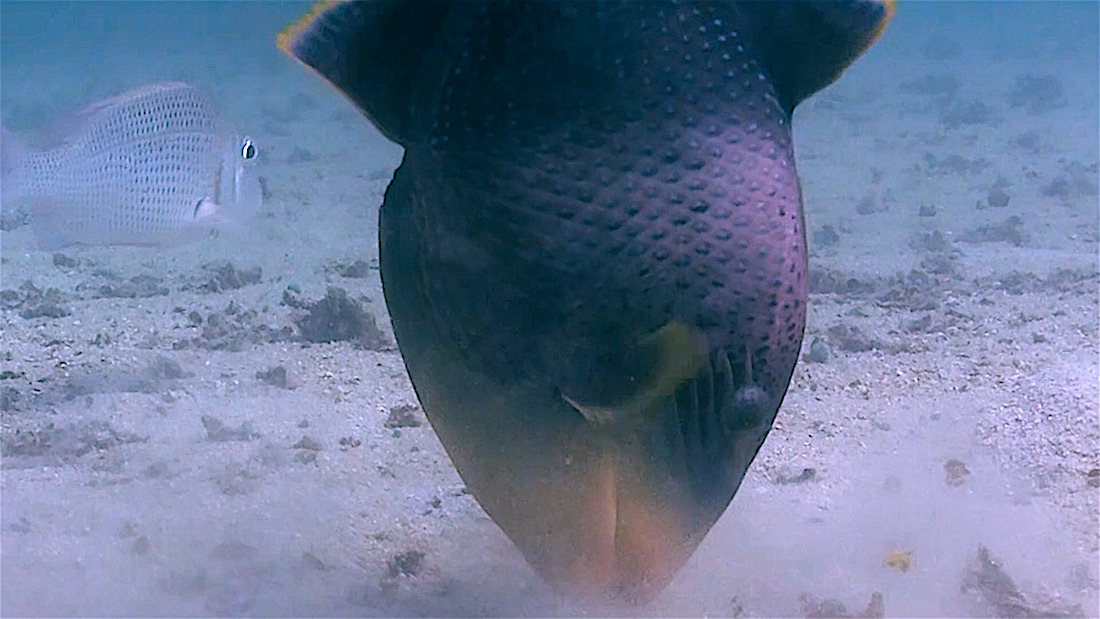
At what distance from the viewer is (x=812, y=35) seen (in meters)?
2.18

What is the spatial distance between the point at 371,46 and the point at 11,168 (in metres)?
1.92

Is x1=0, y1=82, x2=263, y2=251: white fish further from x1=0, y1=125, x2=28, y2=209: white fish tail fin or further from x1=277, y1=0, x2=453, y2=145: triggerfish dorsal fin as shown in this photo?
x1=277, y1=0, x2=453, y2=145: triggerfish dorsal fin

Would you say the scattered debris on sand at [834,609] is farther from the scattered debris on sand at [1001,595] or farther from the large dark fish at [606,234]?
the large dark fish at [606,234]

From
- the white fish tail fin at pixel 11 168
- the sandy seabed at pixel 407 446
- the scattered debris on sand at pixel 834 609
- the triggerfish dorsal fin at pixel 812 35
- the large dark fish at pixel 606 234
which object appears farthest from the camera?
the white fish tail fin at pixel 11 168

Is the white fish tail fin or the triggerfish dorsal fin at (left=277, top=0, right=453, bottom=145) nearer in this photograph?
the triggerfish dorsal fin at (left=277, top=0, right=453, bottom=145)

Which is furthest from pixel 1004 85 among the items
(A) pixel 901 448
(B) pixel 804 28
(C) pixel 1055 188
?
(B) pixel 804 28

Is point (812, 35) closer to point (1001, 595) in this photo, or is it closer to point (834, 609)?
point (834, 609)

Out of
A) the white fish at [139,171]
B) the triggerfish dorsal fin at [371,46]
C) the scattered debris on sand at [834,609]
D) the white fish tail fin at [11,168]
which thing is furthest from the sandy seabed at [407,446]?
the triggerfish dorsal fin at [371,46]

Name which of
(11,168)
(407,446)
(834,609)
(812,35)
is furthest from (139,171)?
(834,609)

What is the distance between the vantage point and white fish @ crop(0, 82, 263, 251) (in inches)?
137

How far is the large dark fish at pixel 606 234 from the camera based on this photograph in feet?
6.36

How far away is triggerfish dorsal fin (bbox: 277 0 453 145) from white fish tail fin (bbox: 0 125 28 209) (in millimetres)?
1755

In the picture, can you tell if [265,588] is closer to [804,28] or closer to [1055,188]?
[804,28]

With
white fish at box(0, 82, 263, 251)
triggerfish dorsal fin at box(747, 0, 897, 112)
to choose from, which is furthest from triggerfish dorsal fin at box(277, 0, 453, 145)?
white fish at box(0, 82, 263, 251)
